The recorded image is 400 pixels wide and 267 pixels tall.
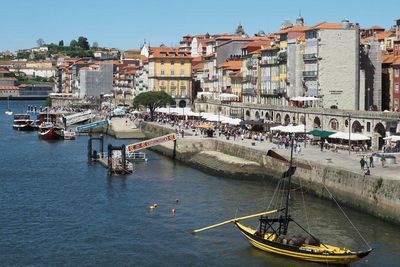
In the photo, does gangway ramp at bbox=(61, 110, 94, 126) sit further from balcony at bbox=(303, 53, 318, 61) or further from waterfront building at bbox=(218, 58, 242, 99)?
balcony at bbox=(303, 53, 318, 61)

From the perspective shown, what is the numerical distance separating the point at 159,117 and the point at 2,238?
78254 millimetres

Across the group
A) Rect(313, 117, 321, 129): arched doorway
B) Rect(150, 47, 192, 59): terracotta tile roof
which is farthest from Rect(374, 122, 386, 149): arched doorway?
Rect(150, 47, 192, 59): terracotta tile roof

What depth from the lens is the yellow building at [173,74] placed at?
492 ft

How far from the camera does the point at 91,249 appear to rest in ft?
133

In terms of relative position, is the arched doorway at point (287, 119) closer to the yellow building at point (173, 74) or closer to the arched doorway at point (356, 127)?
the arched doorway at point (356, 127)

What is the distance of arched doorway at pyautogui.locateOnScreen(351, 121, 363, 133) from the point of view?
71.3 m

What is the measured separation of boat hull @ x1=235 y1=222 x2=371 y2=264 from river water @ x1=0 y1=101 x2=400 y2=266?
0.35 m

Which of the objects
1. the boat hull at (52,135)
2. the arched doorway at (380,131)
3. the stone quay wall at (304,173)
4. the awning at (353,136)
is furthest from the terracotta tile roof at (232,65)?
the awning at (353,136)

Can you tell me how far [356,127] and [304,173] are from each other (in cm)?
1726

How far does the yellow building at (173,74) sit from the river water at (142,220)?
79727mm

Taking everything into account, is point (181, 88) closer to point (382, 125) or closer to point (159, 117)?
point (159, 117)

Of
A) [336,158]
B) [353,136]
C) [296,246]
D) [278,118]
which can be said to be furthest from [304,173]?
[278,118]

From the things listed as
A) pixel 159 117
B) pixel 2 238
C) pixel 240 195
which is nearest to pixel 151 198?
pixel 240 195

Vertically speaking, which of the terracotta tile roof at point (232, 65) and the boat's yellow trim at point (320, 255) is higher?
the terracotta tile roof at point (232, 65)
